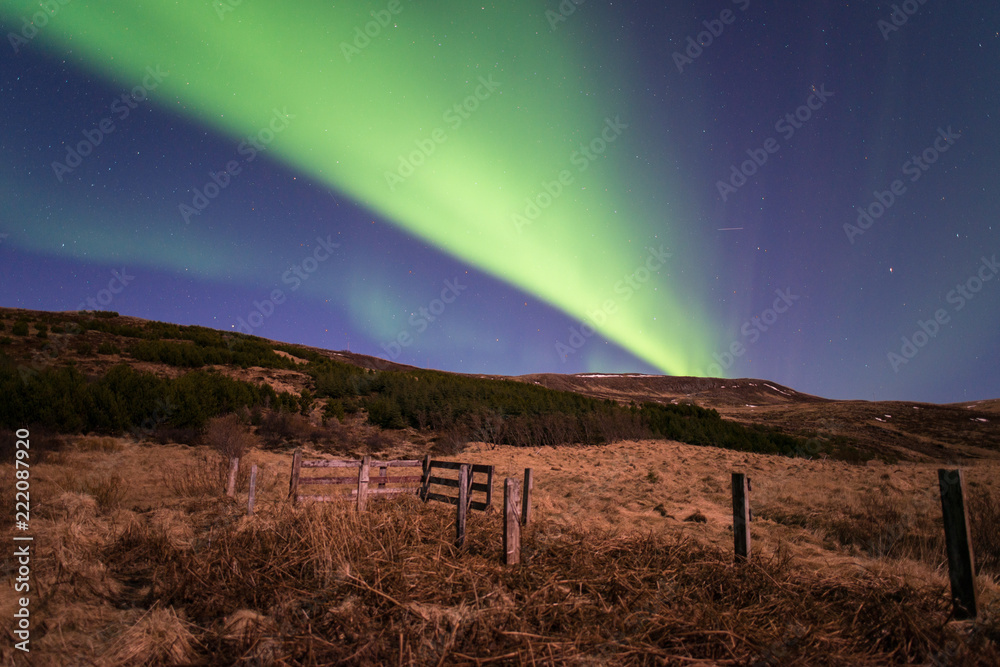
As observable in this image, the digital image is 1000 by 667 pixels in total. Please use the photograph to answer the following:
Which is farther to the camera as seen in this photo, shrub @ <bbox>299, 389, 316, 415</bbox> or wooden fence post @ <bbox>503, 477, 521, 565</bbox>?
shrub @ <bbox>299, 389, 316, 415</bbox>

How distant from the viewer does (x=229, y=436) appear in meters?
17.1

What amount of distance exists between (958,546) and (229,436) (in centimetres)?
1901

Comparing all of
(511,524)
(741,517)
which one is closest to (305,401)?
(511,524)

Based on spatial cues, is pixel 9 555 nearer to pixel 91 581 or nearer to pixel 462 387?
pixel 91 581

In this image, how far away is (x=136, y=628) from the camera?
4594mm

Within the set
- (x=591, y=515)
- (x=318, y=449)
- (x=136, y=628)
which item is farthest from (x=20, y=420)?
(x=591, y=515)

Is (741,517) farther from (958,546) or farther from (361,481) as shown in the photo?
(361,481)

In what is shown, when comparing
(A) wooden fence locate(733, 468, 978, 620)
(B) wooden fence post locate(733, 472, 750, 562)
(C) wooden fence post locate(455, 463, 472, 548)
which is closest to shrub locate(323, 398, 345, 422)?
(C) wooden fence post locate(455, 463, 472, 548)

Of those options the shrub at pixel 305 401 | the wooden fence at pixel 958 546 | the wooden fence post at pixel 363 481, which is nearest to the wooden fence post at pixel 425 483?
the wooden fence post at pixel 363 481

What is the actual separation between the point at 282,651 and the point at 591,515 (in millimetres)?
8198

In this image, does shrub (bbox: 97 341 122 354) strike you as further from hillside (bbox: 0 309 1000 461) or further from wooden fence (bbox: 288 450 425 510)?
wooden fence (bbox: 288 450 425 510)

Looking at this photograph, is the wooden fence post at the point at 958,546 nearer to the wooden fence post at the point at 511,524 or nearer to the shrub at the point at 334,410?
the wooden fence post at the point at 511,524

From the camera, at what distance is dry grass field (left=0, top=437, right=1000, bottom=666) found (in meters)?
4.04

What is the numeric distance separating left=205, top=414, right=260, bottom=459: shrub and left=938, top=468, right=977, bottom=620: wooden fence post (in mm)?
16926
